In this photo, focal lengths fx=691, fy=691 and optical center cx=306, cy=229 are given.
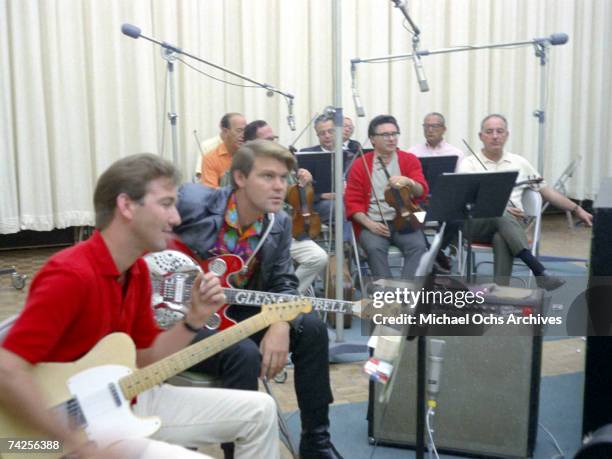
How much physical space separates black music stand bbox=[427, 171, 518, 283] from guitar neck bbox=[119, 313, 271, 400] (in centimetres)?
201

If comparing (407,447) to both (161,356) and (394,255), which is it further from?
(394,255)

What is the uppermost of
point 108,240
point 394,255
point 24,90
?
point 24,90

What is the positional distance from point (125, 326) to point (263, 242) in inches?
33.3

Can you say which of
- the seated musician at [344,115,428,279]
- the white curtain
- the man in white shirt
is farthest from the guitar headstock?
the white curtain

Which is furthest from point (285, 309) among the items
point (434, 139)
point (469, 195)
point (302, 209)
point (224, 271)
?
point (434, 139)

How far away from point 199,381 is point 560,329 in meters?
2.73

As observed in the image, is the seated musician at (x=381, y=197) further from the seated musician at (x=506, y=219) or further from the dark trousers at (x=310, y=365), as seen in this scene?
the dark trousers at (x=310, y=365)

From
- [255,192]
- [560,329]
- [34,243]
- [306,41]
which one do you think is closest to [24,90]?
[34,243]

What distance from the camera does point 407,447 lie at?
2754 mm

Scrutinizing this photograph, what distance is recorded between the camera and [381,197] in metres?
4.62

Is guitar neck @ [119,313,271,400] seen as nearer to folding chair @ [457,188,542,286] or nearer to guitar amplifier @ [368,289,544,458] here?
guitar amplifier @ [368,289,544,458]

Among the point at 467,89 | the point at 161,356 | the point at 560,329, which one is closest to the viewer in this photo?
the point at 161,356

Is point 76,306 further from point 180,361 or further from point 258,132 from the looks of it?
point 258,132

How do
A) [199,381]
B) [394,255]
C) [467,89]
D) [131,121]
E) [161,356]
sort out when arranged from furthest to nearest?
[467,89] → [131,121] → [394,255] → [199,381] → [161,356]
